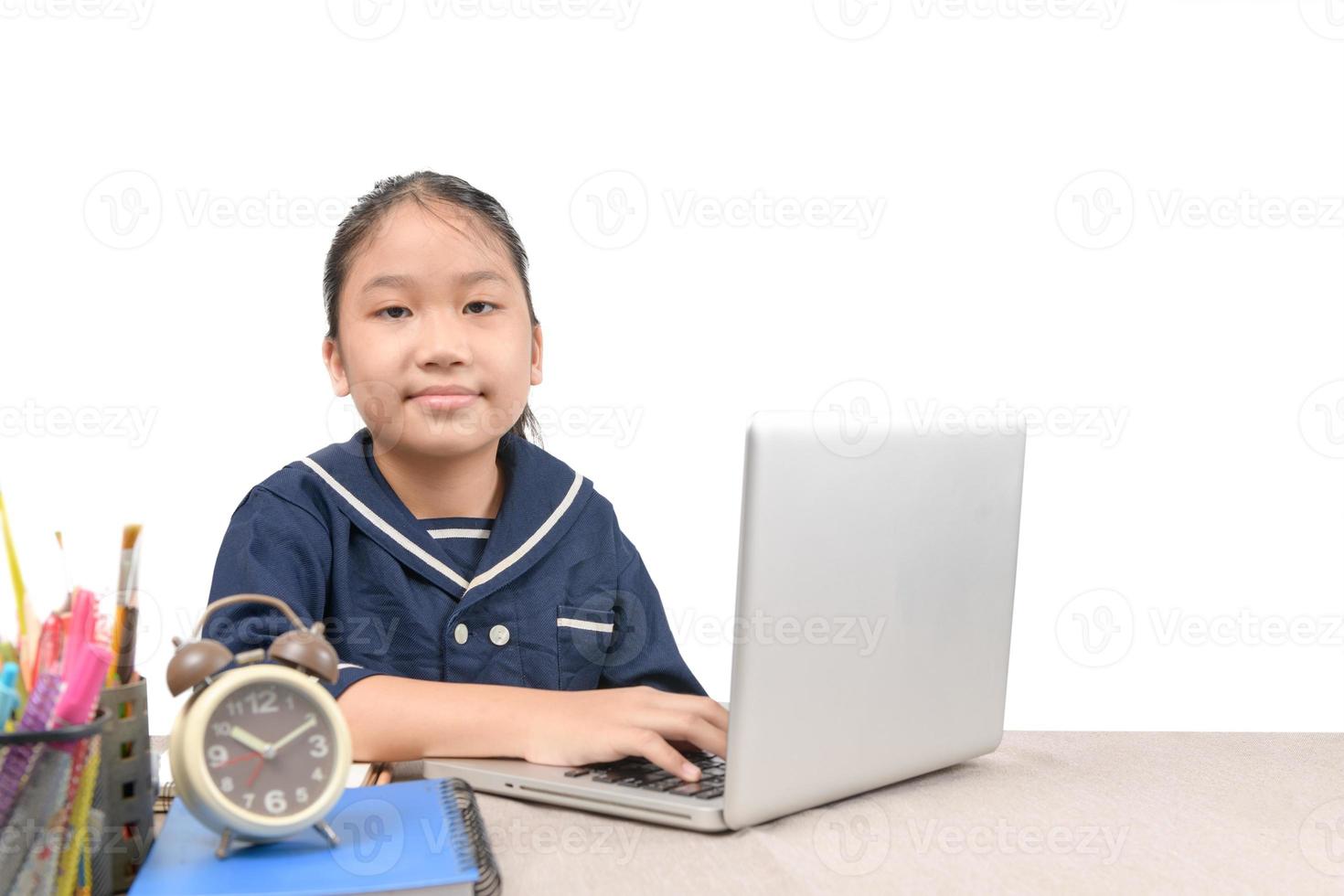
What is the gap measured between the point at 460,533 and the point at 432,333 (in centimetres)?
25

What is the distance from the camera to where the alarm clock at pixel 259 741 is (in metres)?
0.84

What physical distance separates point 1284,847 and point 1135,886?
0.18m

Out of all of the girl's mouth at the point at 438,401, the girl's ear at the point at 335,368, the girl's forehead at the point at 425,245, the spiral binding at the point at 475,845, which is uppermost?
the girl's forehead at the point at 425,245

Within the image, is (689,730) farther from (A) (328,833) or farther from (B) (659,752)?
(A) (328,833)

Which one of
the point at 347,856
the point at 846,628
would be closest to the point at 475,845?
the point at 347,856

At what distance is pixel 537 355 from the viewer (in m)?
1.65

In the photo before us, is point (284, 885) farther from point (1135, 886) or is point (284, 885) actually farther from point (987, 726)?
point (987, 726)

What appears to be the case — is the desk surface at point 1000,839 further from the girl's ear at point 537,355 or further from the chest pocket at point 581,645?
the girl's ear at point 537,355

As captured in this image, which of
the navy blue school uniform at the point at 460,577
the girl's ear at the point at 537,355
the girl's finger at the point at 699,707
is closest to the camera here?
the girl's finger at the point at 699,707

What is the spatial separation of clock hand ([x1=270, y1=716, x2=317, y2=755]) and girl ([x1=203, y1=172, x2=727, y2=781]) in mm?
354

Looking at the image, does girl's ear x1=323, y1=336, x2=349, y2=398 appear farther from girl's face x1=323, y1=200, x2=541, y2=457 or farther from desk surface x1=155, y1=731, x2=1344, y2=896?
desk surface x1=155, y1=731, x2=1344, y2=896

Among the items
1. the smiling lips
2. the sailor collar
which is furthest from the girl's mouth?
the sailor collar

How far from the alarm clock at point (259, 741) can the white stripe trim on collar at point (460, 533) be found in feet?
2.04

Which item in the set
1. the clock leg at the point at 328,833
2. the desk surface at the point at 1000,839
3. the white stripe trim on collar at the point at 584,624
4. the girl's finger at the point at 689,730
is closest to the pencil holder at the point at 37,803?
the clock leg at the point at 328,833
